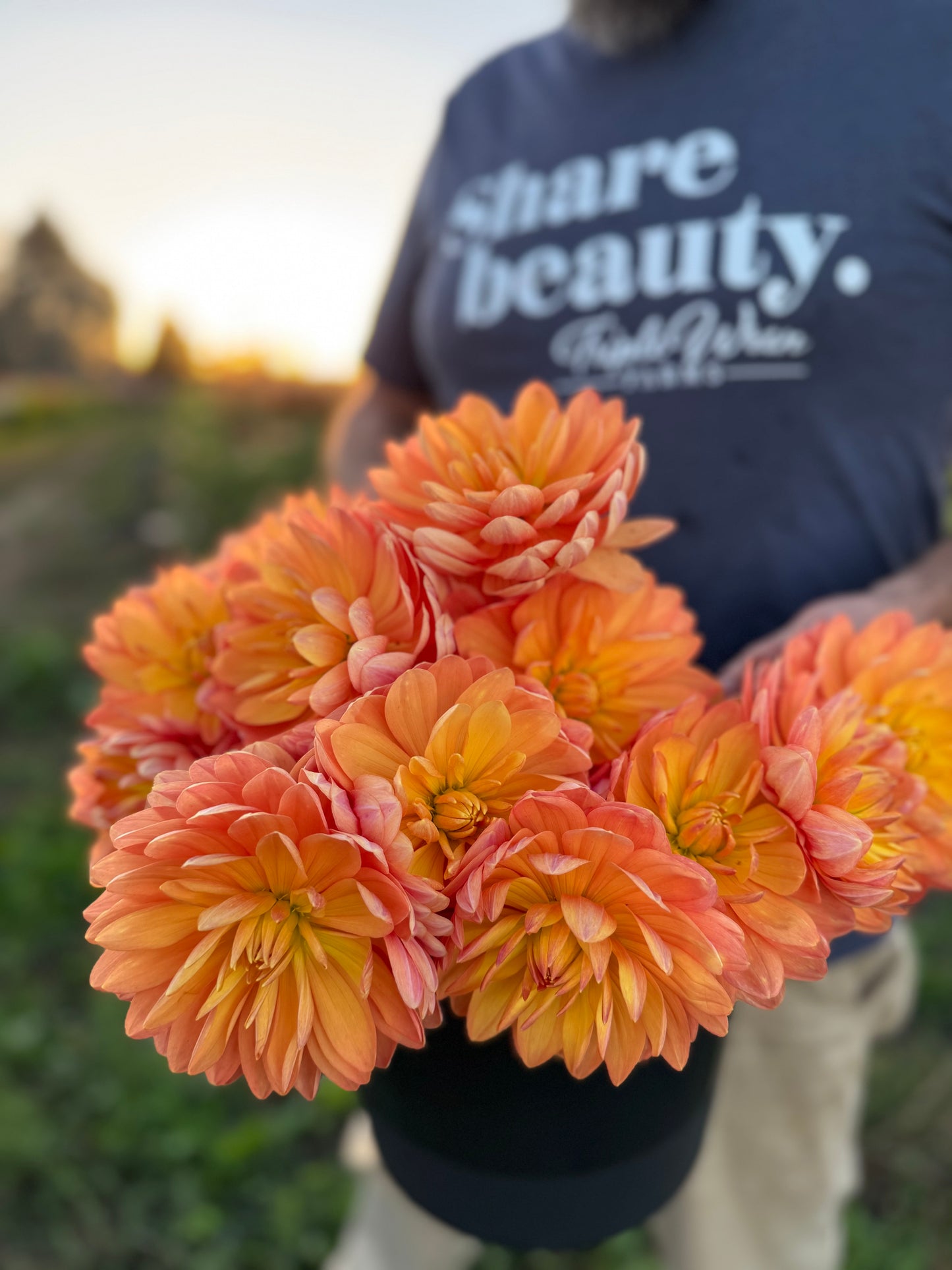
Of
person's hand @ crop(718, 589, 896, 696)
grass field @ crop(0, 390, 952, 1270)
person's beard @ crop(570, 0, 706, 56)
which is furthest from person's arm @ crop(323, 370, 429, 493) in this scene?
grass field @ crop(0, 390, 952, 1270)

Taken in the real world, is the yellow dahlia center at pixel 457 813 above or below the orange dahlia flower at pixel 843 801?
above

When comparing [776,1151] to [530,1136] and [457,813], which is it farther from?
[457,813]

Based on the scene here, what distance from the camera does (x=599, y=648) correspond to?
716mm

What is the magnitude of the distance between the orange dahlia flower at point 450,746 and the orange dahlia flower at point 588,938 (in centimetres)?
3

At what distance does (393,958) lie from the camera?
570 mm

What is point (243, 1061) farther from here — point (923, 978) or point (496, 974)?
point (923, 978)

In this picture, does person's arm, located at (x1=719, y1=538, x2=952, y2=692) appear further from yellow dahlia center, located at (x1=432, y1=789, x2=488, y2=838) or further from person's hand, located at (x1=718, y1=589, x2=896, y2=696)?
yellow dahlia center, located at (x1=432, y1=789, x2=488, y2=838)

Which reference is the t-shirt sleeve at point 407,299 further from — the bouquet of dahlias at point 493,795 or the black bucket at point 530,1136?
the black bucket at point 530,1136

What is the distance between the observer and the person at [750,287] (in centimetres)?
113

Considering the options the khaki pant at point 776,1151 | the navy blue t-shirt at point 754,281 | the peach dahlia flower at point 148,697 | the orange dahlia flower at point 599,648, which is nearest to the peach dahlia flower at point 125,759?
the peach dahlia flower at point 148,697

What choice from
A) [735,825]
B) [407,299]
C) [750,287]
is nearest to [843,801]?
[735,825]

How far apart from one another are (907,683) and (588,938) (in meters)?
0.37

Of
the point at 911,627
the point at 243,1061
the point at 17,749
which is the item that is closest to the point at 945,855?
the point at 911,627

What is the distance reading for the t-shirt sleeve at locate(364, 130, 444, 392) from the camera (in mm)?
1566
